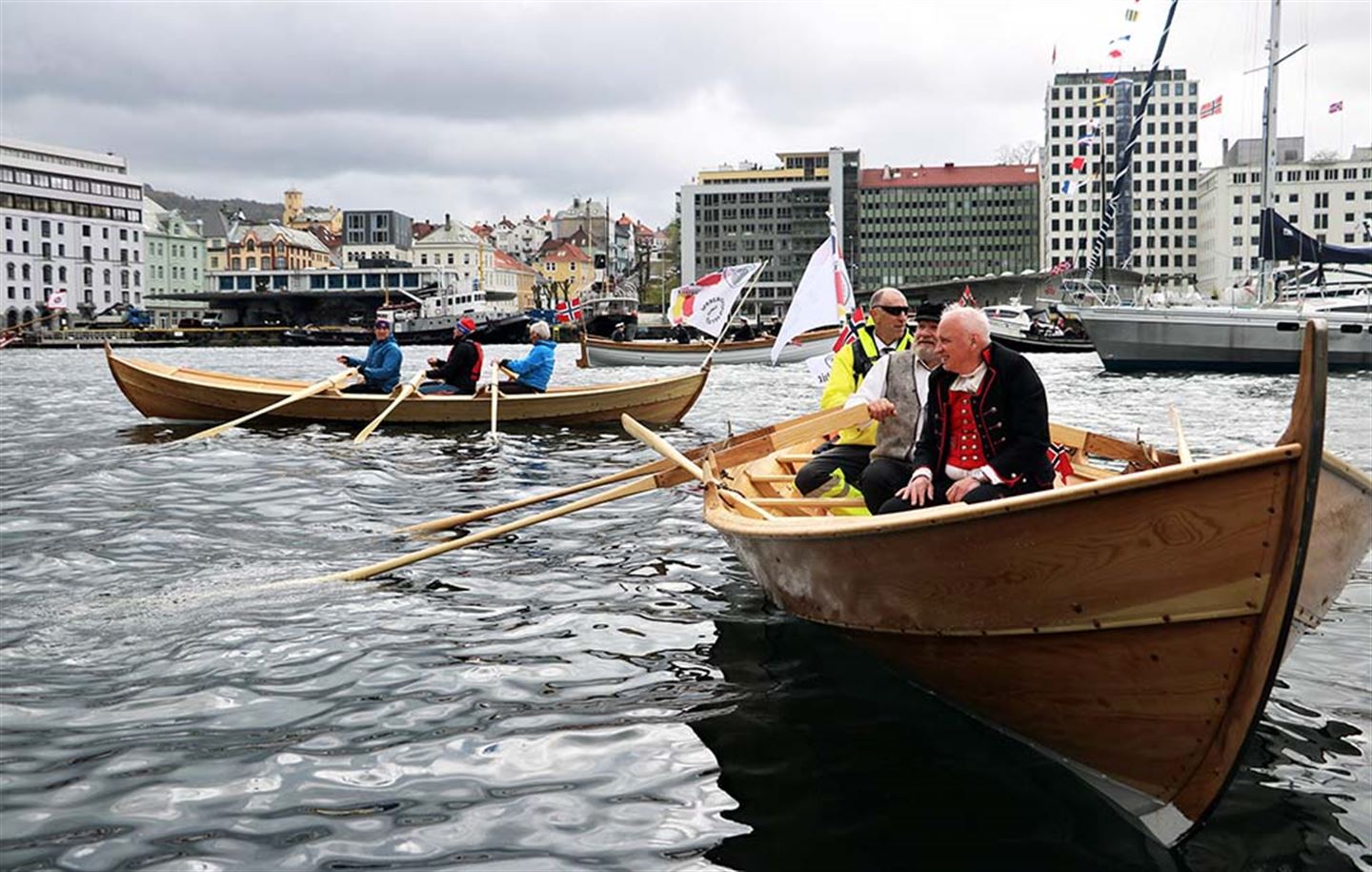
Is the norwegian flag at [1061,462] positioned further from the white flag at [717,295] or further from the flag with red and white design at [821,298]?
the white flag at [717,295]

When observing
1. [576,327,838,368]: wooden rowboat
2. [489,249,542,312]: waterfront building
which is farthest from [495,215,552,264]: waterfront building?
[576,327,838,368]: wooden rowboat

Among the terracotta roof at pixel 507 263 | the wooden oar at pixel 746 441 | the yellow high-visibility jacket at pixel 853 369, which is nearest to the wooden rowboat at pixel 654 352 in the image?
the wooden oar at pixel 746 441

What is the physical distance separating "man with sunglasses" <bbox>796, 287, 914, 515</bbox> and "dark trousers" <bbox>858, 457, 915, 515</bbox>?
109cm

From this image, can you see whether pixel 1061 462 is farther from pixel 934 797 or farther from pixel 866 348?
pixel 934 797

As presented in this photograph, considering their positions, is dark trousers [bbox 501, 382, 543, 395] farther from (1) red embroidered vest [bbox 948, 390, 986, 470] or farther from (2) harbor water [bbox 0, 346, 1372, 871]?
(1) red embroidered vest [bbox 948, 390, 986, 470]

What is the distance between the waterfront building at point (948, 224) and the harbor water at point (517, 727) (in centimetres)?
13197

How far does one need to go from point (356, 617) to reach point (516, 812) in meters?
3.22

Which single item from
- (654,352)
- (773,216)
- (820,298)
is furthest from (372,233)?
(820,298)

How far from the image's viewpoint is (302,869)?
4.18 metres

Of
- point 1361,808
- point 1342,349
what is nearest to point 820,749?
point 1361,808

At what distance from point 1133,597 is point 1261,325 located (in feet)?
118

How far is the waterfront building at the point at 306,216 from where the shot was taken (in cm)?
17212

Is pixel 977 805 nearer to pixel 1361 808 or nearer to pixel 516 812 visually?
pixel 1361 808

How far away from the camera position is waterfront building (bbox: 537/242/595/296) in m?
168
